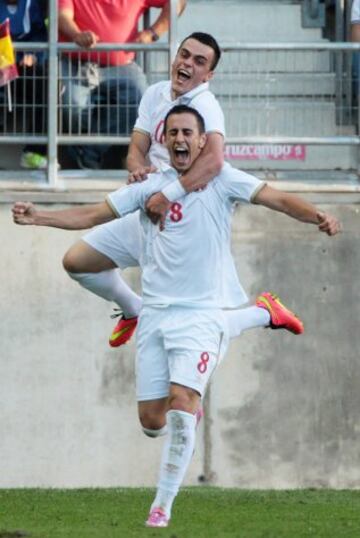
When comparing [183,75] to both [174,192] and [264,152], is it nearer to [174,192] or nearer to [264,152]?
[174,192]

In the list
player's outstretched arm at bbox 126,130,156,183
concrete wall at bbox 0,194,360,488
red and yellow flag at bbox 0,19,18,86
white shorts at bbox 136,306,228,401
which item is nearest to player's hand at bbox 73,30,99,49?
red and yellow flag at bbox 0,19,18,86

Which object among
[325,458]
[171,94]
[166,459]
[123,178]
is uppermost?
[171,94]

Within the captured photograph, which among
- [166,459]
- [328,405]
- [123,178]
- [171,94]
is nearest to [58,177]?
[123,178]

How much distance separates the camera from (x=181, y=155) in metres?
10.5

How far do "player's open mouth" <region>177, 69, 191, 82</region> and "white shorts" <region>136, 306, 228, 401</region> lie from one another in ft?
4.63

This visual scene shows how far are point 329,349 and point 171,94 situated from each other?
15.6ft

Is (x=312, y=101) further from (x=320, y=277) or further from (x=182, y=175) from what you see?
(x=182, y=175)

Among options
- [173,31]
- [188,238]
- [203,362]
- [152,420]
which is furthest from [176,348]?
[173,31]

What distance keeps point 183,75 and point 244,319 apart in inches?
58.8

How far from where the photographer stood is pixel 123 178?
15086mm

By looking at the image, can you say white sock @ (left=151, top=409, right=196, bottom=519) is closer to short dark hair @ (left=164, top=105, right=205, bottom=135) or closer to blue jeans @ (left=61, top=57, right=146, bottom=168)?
short dark hair @ (left=164, top=105, right=205, bottom=135)

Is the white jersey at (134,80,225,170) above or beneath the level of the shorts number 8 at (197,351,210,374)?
above

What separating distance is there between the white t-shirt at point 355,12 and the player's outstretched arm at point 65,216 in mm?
5120

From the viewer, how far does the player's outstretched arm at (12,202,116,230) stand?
10469 millimetres
